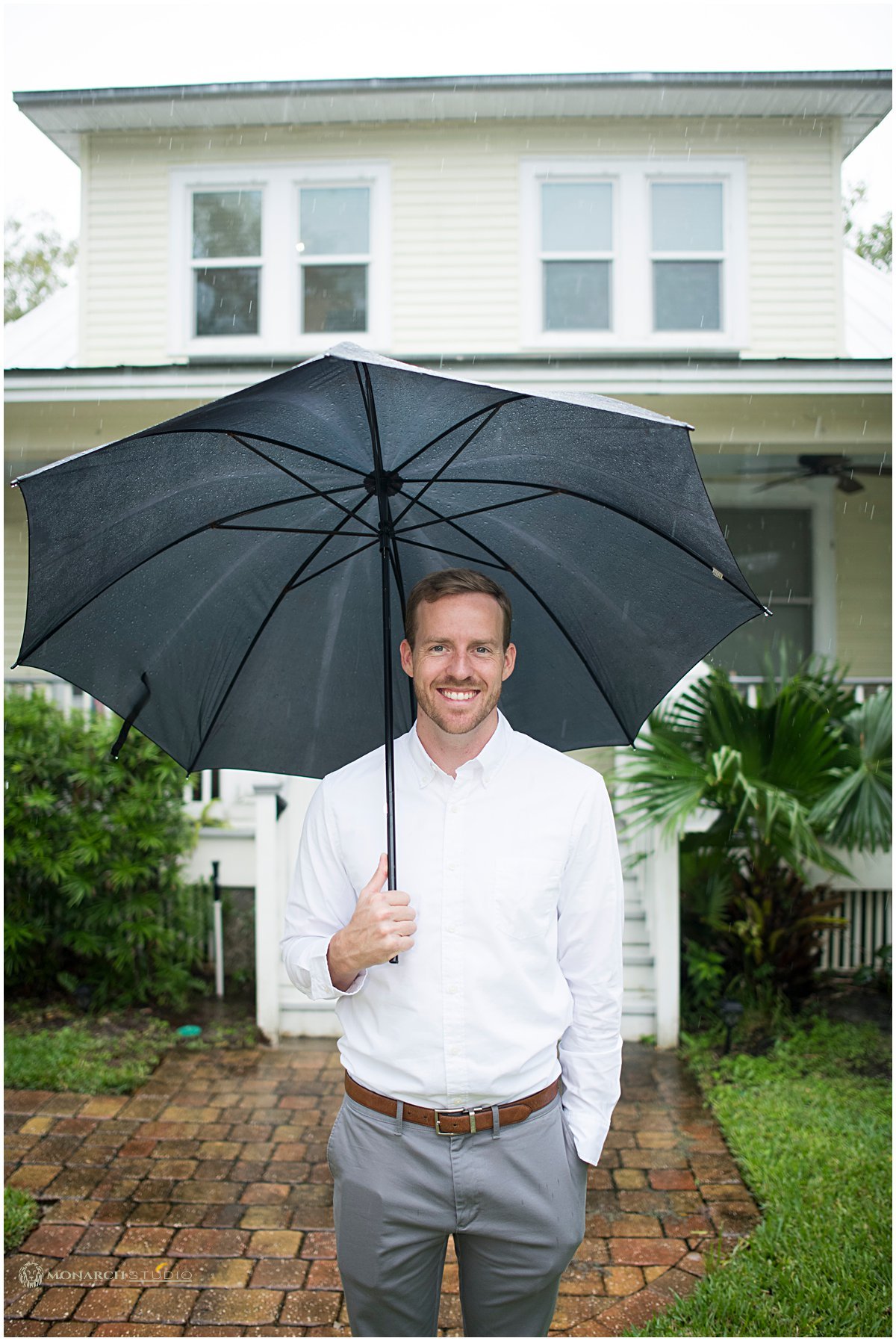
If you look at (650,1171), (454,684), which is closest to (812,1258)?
(650,1171)

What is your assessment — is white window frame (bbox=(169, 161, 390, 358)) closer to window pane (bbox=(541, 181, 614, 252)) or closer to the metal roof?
the metal roof

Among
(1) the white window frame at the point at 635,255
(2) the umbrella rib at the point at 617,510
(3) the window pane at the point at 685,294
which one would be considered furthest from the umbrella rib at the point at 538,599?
(3) the window pane at the point at 685,294

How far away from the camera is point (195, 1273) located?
320 centimetres

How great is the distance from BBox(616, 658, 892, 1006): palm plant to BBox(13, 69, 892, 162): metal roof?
521 cm

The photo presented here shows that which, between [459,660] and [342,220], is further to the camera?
[342,220]

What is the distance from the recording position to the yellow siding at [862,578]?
8.67 meters

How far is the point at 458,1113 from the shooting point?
1.87 metres

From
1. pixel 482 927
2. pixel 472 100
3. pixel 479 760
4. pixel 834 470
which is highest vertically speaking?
pixel 472 100

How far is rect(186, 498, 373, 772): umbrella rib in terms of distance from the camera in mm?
2234

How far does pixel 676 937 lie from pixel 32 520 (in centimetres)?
426

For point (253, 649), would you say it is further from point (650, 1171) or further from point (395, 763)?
point (650, 1171)

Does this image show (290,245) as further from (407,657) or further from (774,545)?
(407,657)

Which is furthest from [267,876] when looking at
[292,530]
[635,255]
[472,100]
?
[472,100]

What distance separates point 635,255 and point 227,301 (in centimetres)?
352
